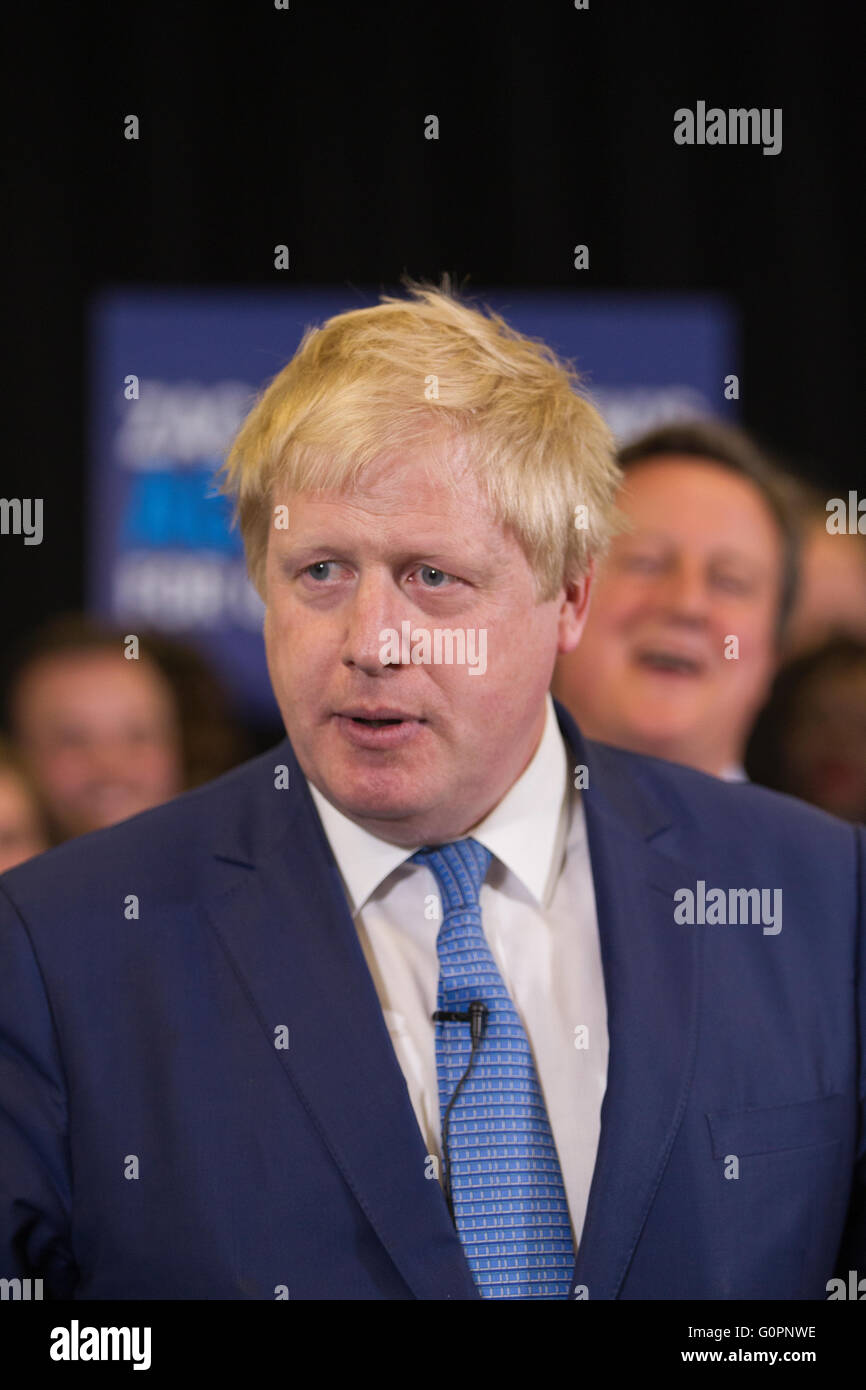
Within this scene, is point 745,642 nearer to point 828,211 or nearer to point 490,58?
point 828,211

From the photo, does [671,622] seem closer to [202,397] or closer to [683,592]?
[683,592]

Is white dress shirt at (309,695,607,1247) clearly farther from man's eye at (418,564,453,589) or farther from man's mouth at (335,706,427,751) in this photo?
man's eye at (418,564,453,589)

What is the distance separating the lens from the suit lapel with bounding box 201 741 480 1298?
1.29 meters

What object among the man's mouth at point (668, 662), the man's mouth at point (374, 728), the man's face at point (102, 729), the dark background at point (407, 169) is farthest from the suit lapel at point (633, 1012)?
the dark background at point (407, 169)

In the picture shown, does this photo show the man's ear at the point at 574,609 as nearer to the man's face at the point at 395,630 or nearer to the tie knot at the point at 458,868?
the man's face at the point at 395,630

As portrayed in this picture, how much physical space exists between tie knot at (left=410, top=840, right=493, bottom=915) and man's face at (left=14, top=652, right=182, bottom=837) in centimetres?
116

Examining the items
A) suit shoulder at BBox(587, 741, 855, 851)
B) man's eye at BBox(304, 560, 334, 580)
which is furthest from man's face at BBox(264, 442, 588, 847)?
suit shoulder at BBox(587, 741, 855, 851)

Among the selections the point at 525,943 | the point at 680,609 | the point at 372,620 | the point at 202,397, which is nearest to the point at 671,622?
the point at 680,609

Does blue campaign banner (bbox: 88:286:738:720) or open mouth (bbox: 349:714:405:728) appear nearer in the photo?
open mouth (bbox: 349:714:405:728)

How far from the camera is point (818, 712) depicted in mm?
2660

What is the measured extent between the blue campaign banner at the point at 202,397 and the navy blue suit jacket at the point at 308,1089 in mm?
1149

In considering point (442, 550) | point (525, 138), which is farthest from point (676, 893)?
point (525, 138)

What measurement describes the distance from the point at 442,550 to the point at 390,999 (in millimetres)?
456

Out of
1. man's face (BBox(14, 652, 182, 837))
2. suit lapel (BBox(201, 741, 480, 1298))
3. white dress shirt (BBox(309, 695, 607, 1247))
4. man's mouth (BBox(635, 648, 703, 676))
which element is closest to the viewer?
suit lapel (BBox(201, 741, 480, 1298))
